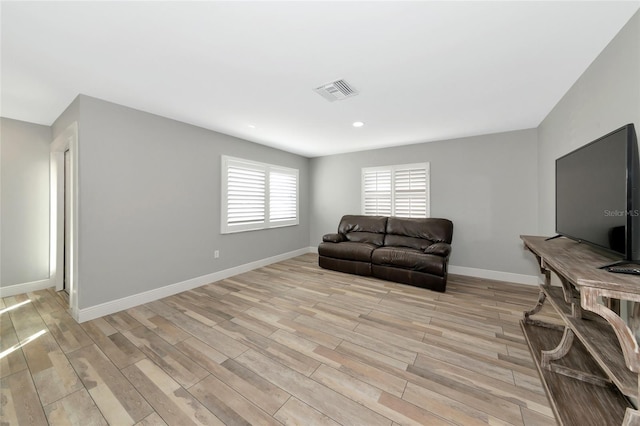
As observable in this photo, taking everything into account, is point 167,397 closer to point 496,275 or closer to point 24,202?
point 24,202

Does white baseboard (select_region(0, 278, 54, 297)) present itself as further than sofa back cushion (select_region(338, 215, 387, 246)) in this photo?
No

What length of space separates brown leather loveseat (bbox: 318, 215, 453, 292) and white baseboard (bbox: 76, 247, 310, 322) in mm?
1561

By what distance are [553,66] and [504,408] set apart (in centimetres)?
272

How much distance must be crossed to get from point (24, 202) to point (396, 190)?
19.8 ft

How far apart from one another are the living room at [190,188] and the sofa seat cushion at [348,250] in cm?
127

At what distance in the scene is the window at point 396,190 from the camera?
4.54 meters

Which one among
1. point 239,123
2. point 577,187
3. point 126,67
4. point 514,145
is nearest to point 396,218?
point 514,145

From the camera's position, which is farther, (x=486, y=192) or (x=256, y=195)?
(x=256, y=195)

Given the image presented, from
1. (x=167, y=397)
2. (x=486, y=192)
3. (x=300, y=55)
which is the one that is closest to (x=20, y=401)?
(x=167, y=397)

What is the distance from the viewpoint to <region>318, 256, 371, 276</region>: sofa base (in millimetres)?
4039

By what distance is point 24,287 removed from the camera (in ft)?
10.8

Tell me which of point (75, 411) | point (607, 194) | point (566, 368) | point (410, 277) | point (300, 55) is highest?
point (300, 55)

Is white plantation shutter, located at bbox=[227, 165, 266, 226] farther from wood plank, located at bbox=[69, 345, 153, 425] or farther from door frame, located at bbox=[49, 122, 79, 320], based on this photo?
wood plank, located at bbox=[69, 345, 153, 425]

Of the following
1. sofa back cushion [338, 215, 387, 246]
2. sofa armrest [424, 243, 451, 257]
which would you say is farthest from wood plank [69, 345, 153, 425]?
sofa back cushion [338, 215, 387, 246]
